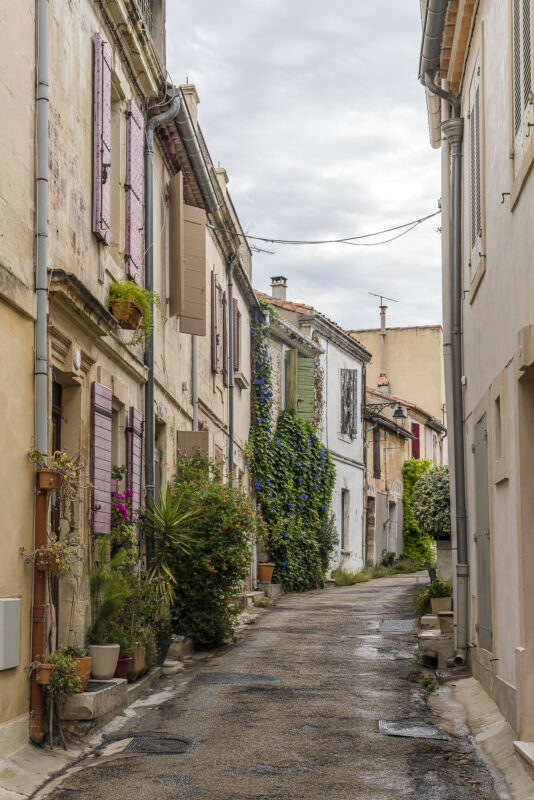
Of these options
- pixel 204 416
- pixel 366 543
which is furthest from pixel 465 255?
pixel 366 543

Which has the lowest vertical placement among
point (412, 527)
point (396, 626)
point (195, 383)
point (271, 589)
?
point (396, 626)

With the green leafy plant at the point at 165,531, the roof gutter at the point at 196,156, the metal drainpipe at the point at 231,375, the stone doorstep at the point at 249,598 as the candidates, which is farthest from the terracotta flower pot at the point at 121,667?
the metal drainpipe at the point at 231,375

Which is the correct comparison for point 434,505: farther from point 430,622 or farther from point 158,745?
point 158,745

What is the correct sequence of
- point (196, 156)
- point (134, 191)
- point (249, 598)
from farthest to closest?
point (249, 598) → point (196, 156) → point (134, 191)

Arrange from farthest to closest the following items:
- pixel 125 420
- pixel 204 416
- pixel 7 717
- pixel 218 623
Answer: pixel 204 416
pixel 218 623
pixel 125 420
pixel 7 717

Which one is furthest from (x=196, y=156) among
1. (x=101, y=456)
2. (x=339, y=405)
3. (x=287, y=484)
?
(x=339, y=405)

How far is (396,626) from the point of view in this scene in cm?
1347

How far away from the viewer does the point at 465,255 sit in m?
10.7

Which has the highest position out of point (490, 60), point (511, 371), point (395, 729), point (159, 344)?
point (490, 60)

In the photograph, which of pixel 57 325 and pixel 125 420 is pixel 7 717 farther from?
pixel 125 420

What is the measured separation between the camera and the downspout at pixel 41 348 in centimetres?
684

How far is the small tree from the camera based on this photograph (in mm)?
13984

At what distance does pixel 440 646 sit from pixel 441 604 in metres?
2.08

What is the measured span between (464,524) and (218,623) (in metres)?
2.98
